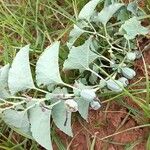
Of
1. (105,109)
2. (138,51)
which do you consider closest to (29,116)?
(105,109)

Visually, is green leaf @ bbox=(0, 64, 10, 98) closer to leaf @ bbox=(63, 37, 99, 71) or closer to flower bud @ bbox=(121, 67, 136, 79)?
leaf @ bbox=(63, 37, 99, 71)

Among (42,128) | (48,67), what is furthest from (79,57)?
(42,128)

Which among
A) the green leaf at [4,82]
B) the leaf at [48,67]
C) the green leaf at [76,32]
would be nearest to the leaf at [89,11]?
the green leaf at [76,32]

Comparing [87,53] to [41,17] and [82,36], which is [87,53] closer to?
[82,36]

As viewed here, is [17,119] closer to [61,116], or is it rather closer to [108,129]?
[61,116]

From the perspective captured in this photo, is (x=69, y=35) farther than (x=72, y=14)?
No
